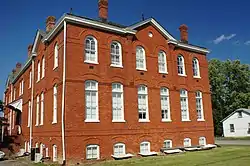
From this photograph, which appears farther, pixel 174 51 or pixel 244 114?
pixel 244 114

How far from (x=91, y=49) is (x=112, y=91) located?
3.29 m

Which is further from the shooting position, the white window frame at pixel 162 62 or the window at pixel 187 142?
the window at pixel 187 142

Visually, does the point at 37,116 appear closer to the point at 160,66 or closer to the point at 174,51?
the point at 160,66

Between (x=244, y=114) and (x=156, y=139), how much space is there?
33.6m

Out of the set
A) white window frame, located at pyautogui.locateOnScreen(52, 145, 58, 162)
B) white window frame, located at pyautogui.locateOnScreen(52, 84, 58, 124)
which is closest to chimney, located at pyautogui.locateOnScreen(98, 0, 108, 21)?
white window frame, located at pyautogui.locateOnScreen(52, 84, 58, 124)

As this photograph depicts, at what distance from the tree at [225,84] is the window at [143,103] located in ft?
136

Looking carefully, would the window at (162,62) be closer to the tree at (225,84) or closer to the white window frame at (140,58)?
the white window frame at (140,58)

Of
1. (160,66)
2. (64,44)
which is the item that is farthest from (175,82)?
(64,44)

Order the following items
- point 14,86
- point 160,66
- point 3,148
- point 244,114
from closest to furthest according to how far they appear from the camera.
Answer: point 160,66 → point 3,148 → point 14,86 → point 244,114

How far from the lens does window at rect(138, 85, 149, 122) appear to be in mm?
20150

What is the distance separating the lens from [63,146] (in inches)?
628

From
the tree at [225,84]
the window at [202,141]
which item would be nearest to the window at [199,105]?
the window at [202,141]

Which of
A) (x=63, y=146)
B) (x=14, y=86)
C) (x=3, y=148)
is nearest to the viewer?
(x=63, y=146)

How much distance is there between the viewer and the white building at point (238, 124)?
47594 millimetres
